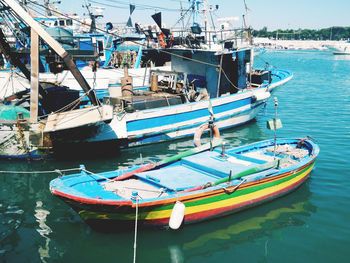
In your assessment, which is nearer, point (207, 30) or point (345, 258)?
point (345, 258)

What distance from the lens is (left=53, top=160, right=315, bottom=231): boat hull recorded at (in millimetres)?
6789

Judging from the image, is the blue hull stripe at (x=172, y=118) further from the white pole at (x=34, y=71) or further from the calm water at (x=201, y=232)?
the white pole at (x=34, y=71)

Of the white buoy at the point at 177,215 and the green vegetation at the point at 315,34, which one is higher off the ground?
the green vegetation at the point at 315,34

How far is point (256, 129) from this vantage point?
16.9m

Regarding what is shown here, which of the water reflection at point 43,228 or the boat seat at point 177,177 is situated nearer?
the water reflection at point 43,228

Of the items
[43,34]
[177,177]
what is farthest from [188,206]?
[43,34]

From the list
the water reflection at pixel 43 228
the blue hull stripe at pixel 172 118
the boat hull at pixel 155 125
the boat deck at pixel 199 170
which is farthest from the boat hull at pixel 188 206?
the blue hull stripe at pixel 172 118

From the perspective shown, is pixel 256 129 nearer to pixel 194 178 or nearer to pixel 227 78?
pixel 227 78

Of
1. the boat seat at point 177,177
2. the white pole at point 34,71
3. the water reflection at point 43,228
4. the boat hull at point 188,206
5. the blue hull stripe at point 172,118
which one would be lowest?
the water reflection at point 43,228

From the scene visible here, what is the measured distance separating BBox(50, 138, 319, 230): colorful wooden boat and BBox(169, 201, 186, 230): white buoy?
0.07 ft

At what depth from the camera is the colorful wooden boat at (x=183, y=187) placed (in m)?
6.85

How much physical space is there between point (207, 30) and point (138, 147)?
24.9 feet

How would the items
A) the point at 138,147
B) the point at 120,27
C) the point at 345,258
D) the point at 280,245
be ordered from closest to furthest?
the point at 345,258, the point at 280,245, the point at 138,147, the point at 120,27

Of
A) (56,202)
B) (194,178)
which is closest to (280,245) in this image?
(194,178)
